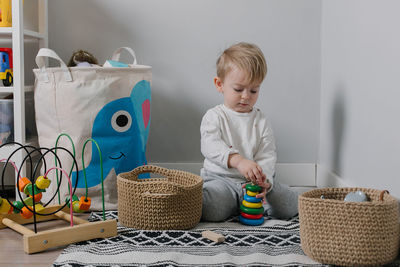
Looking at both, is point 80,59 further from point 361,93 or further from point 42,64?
point 361,93

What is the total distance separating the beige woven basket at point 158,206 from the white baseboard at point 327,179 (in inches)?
22.8

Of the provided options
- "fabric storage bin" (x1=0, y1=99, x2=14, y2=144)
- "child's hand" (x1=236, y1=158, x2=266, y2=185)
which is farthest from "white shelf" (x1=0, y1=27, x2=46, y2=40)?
"child's hand" (x1=236, y1=158, x2=266, y2=185)

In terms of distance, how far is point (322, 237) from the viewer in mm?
1106

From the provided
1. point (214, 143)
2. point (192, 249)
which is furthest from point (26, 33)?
point (192, 249)

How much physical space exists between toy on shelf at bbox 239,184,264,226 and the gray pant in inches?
2.7

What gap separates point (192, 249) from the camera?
48.2 inches

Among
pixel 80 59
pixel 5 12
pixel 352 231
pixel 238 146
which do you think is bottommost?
pixel 352 231

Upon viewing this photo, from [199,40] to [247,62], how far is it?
47 centimetres

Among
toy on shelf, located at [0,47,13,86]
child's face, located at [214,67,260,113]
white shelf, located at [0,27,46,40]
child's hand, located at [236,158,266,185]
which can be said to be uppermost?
white shelf, located at [0,27,46,40]

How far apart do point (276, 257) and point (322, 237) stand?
125 millimetres

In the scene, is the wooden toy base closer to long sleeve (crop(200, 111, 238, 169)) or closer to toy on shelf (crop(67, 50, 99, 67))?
long sleeve (crop(200, 111, 238, 169))

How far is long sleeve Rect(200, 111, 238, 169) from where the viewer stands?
1569mm

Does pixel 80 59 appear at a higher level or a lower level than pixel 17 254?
higher

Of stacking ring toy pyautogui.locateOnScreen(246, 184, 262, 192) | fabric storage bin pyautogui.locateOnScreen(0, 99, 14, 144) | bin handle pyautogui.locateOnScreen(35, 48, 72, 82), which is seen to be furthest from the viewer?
fabric storage bin pyautogui.locateOnScreen(0, 99, 14, 144)
